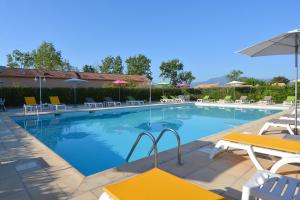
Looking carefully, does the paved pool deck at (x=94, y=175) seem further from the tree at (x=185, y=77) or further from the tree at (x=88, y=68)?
the tree at (x=88, y=68)

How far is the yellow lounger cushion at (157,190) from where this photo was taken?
6.07 ft

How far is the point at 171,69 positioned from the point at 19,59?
31343mm

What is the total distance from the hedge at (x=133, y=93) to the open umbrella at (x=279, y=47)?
15.3 metres

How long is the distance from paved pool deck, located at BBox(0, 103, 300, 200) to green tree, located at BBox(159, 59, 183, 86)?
4357cm

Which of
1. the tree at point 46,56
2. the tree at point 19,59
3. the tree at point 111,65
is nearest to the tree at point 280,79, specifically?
the tree at point 111,65

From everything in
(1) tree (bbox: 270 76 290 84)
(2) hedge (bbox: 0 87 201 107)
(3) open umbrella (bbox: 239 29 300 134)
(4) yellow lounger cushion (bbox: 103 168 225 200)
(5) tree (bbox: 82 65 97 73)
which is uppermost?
(5) tree (bbox: 82 65 97 73)

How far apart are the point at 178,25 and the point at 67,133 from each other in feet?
64.9

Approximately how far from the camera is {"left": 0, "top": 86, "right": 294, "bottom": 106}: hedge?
50.7ft

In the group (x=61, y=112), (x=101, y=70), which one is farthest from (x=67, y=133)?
(x=101, y=70)

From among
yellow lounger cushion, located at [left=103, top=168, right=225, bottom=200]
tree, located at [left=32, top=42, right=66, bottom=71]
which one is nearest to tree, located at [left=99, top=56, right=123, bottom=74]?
tree, located at [left=32, top=42, right=66, bottom=71]

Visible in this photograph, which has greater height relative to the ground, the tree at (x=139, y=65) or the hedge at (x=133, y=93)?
the tree at (x=139, y=65)

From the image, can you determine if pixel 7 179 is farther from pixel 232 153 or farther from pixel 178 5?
pixel 178 5

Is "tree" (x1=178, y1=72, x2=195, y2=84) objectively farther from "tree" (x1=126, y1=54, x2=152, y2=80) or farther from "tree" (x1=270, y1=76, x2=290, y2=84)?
"tree" (x1=270, y1=76, x2=290, y2=84)

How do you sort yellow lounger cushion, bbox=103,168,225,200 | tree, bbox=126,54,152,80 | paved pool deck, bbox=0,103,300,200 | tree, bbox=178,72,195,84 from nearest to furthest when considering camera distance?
yellow lounger cushion, bbox=103,168,225,200 < paved pool deck, bbox=0,103,300,200 < tree, bbox=178,72,195,84 < tree, bbox=126,54,152,80
